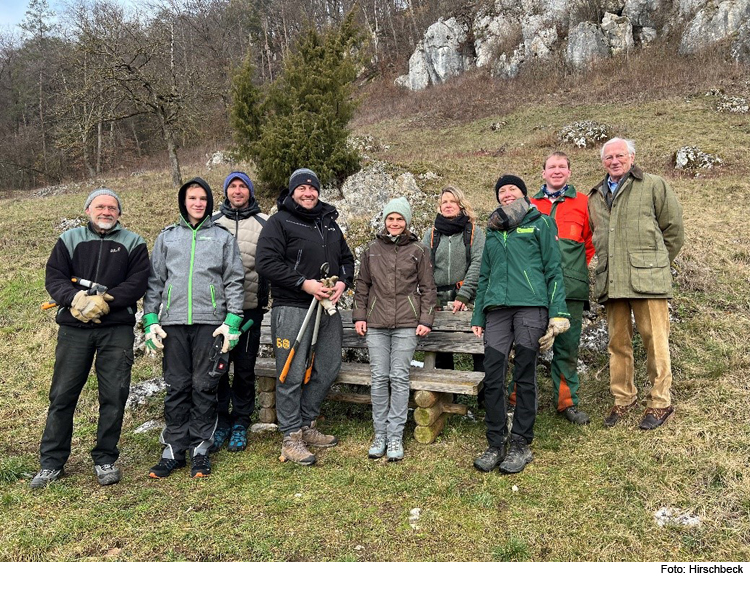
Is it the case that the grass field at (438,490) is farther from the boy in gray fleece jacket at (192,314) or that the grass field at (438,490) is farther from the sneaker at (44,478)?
the boy in gray fleece jacket at (192,314)

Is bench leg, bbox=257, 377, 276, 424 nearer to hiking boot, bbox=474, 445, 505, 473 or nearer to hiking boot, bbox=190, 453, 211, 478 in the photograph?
hiking boot, bbox=190, 453, 211, 478

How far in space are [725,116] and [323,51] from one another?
14.9 m

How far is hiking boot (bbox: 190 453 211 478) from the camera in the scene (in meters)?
3.96

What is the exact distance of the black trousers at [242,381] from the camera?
4.54 m

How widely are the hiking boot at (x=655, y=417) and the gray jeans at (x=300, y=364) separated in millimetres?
2559

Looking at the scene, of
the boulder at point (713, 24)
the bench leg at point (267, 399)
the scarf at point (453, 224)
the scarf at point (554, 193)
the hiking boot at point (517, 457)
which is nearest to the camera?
the hiking boot at point (517, 457)

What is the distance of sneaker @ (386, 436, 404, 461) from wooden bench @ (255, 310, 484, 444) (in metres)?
0.30

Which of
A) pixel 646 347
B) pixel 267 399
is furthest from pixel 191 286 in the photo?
pixel 646 347

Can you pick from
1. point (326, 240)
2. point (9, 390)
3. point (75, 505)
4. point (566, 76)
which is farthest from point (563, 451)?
point (566, 76)

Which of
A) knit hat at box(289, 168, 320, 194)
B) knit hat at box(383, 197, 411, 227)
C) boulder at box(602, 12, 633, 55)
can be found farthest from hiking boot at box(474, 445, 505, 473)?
boulder at box(602, 12, 633, 55)

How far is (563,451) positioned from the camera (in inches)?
159

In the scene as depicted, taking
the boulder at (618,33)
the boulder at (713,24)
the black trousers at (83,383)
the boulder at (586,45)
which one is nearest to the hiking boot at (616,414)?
the black trousers at (83,383)

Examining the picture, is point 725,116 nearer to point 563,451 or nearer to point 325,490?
point 563,451

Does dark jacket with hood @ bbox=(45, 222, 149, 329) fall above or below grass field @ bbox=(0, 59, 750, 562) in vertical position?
above
